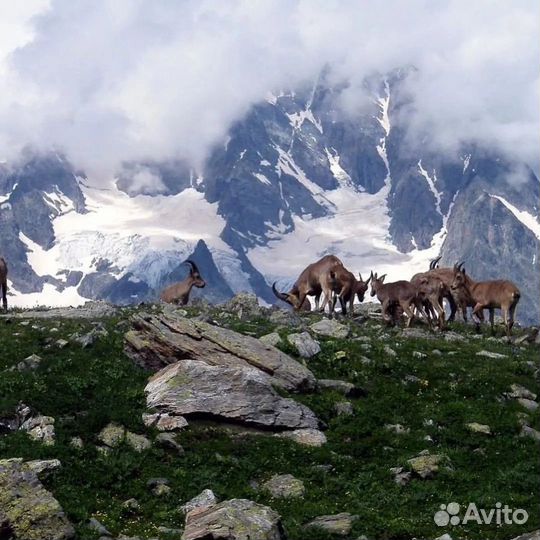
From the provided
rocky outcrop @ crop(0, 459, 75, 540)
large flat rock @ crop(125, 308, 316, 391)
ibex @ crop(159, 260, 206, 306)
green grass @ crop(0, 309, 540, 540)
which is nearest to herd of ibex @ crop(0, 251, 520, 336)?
ibex @ crop(159, 260, 206, 306)

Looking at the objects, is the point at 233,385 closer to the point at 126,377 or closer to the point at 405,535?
the point at 126,377

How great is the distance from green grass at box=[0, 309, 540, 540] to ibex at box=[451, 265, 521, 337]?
904 cm

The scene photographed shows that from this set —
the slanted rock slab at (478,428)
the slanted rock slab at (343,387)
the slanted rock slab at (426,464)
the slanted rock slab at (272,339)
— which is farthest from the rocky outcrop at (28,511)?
the slanted rock slab at (272,339)

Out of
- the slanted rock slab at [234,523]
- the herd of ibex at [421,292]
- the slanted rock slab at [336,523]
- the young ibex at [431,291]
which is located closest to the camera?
the slanted rock slab at [234,523]

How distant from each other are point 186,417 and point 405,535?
717 cm

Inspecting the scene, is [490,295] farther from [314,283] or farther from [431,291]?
[314,283]

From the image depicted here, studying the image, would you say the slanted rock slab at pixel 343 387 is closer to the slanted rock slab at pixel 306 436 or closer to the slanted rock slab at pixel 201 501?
the slanted rock slab at pixel 306 436

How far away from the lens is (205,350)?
2492cm

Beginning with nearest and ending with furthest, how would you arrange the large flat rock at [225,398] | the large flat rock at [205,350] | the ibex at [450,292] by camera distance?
the large flat rock at [225,398] → the large flat rock at [205,350] → the ibex at [450,292]

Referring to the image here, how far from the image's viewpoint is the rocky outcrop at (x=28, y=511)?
52.5ft

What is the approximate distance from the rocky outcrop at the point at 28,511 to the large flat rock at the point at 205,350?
7.98 metres

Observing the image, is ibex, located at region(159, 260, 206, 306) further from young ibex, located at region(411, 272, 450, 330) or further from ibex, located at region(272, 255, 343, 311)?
young ibex, located at region(411, 272, 450, 330)

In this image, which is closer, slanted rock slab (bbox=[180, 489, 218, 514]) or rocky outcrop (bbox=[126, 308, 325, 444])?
slanted rock slab (bbox=[180, 489, 218, 514])

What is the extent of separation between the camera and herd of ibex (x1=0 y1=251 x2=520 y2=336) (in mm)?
37000
